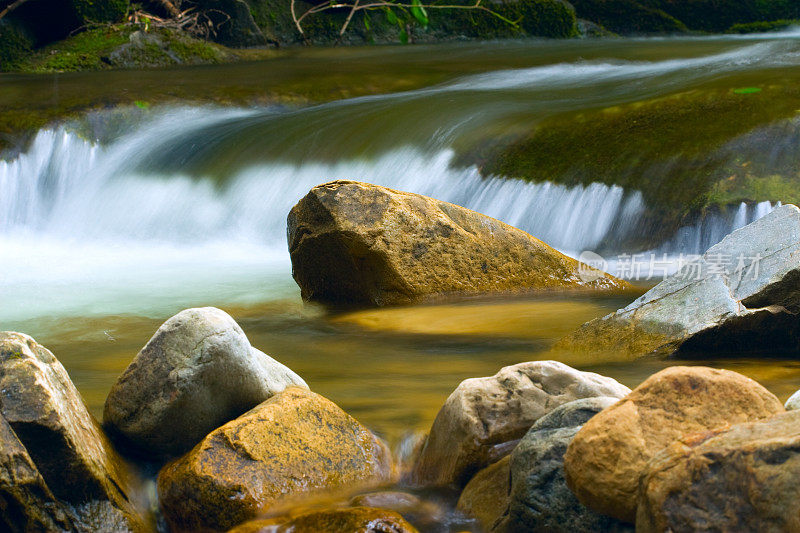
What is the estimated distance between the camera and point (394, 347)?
17.0ft

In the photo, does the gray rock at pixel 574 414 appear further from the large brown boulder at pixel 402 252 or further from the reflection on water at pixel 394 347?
the large brown boulder at pixel 402 252

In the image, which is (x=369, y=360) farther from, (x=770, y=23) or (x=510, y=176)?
(x=770, y=23)

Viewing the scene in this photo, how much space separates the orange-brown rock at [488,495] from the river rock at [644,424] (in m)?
0.46

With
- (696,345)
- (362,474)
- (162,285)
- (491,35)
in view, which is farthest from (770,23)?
(362,474)

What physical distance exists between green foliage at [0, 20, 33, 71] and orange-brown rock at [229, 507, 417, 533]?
45.8ft

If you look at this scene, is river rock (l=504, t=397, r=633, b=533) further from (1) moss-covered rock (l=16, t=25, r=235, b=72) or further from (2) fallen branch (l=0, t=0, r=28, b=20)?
(2) fallen branch (l=0, t=0, r=28, b=20)

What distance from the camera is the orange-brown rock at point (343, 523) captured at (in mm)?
2824

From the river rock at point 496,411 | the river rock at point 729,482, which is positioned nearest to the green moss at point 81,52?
the river rock at point 496,411

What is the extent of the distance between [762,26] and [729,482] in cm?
1921

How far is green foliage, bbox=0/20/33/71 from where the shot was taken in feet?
49.4

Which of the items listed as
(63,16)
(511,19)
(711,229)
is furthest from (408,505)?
(511,19)

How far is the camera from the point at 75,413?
10.4ft

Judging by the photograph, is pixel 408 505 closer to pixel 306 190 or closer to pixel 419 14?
pixel 419 14

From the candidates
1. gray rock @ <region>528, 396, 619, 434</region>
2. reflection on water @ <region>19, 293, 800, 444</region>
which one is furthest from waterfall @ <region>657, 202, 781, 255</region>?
gray rock @ <region>528, 396, 619, 434</region>
